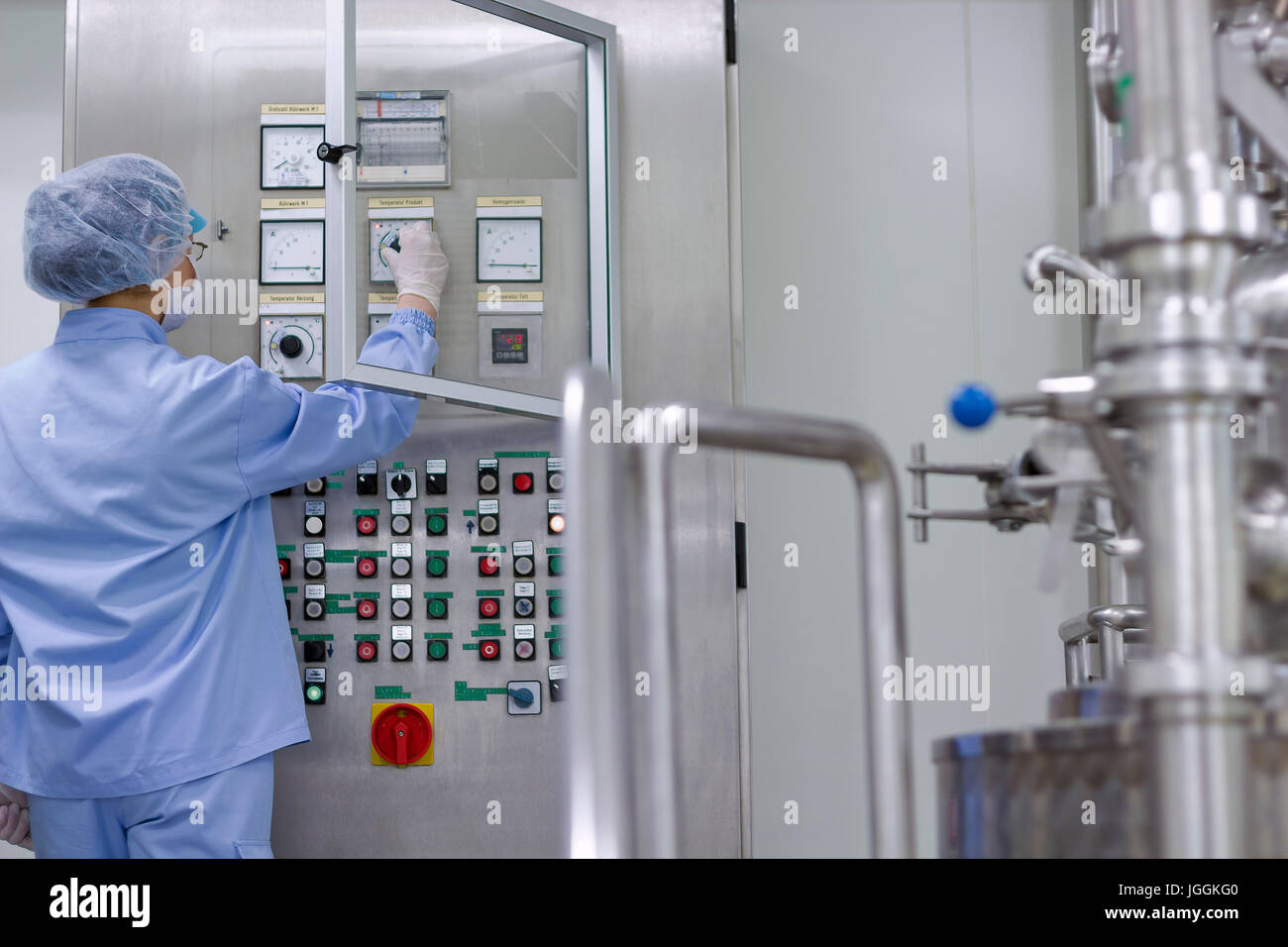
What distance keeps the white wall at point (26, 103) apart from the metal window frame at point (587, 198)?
109cm

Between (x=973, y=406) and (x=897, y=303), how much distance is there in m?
1.76

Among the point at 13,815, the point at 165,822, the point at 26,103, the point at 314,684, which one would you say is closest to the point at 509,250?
the point at 314,684

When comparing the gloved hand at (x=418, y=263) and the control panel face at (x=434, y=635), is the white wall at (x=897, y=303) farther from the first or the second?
the gloved hand at (x=418, y=263)

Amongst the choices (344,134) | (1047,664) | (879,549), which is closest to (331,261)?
(344,134)

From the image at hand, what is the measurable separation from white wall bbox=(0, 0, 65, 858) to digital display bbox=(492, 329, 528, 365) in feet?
3.69

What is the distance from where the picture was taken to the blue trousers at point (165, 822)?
1761 mm

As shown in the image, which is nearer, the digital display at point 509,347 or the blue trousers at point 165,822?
the blue trousers at point 165,822

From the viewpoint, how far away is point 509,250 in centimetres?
212

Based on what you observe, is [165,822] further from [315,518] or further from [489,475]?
[489,475]

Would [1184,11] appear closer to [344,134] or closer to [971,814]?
[971,814]

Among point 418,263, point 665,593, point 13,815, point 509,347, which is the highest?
point 418,263

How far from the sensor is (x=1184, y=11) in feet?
2.72

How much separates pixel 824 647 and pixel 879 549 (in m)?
1.58

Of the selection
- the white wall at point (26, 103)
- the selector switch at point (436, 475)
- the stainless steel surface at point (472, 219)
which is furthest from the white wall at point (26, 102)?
the selector switch at point (436, 475)
